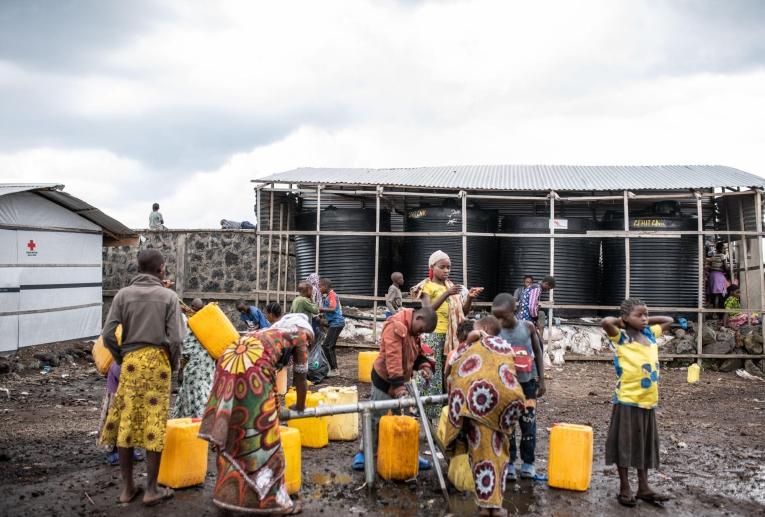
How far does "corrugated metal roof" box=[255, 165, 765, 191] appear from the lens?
40.9ft

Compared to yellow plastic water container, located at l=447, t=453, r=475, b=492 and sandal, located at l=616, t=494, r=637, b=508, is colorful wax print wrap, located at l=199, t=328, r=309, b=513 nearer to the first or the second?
yellow plastic water container, located at l=447, t=453, r=475, b=492

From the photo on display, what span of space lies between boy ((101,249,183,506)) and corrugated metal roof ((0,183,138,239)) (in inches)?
285

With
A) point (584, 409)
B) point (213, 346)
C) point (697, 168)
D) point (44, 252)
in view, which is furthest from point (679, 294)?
point (44, 252)

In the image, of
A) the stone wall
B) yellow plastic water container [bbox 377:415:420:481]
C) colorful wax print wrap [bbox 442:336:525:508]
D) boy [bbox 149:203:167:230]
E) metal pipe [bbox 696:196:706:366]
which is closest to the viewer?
colorful wax print wrap [bbox 442:336:525:508]

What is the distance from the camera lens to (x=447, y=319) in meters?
6.39

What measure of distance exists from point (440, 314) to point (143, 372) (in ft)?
10.00

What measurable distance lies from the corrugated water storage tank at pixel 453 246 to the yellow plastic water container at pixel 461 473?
305 inches

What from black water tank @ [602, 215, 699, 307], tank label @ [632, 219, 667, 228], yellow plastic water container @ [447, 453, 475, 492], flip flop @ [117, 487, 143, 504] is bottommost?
flip flop @ [117, 487, 143, 504]

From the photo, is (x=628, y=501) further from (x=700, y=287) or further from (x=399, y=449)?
(x=700, y=287)

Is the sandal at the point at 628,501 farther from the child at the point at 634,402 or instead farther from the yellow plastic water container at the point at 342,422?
the yellow plastic water container at the point at 342,422

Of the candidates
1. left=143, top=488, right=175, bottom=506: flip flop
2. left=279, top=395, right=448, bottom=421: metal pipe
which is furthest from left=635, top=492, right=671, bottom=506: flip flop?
left=143, top=488, right=175, bottom=506: flip flop

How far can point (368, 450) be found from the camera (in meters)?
4.77

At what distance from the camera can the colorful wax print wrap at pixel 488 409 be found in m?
4.03

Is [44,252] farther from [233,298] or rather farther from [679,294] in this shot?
[679,294]
